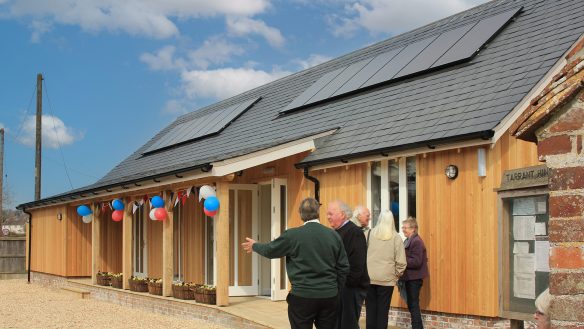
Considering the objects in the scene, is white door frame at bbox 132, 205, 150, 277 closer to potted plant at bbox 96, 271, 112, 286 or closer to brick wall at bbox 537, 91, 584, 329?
potted plant at bbox 96, 271, 112, 286

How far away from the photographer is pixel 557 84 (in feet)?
10.1

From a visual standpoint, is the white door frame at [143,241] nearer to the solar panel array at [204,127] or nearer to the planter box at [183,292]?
the solar panel array at [204,127]

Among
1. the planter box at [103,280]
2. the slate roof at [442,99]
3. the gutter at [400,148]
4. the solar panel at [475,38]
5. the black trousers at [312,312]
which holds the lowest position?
the planter box at [103,280]

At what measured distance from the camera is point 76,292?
60.4ft

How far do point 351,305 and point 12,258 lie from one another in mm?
21800

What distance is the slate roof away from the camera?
9.77 meters

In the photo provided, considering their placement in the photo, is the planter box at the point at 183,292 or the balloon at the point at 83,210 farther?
the balloon at the point at 83,210

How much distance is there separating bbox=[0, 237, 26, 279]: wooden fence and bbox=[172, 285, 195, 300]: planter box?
48.9ft

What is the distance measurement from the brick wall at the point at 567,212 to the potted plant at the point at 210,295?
998 cm

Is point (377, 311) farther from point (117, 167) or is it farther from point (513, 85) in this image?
point (117, 167)

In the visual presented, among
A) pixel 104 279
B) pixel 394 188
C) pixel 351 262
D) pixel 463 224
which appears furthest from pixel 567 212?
pixel 104 279

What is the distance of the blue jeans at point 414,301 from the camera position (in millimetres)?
9148

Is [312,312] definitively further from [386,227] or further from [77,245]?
[77,245]

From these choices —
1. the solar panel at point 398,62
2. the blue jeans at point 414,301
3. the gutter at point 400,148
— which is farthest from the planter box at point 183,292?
the blue jeans at point 414,301
